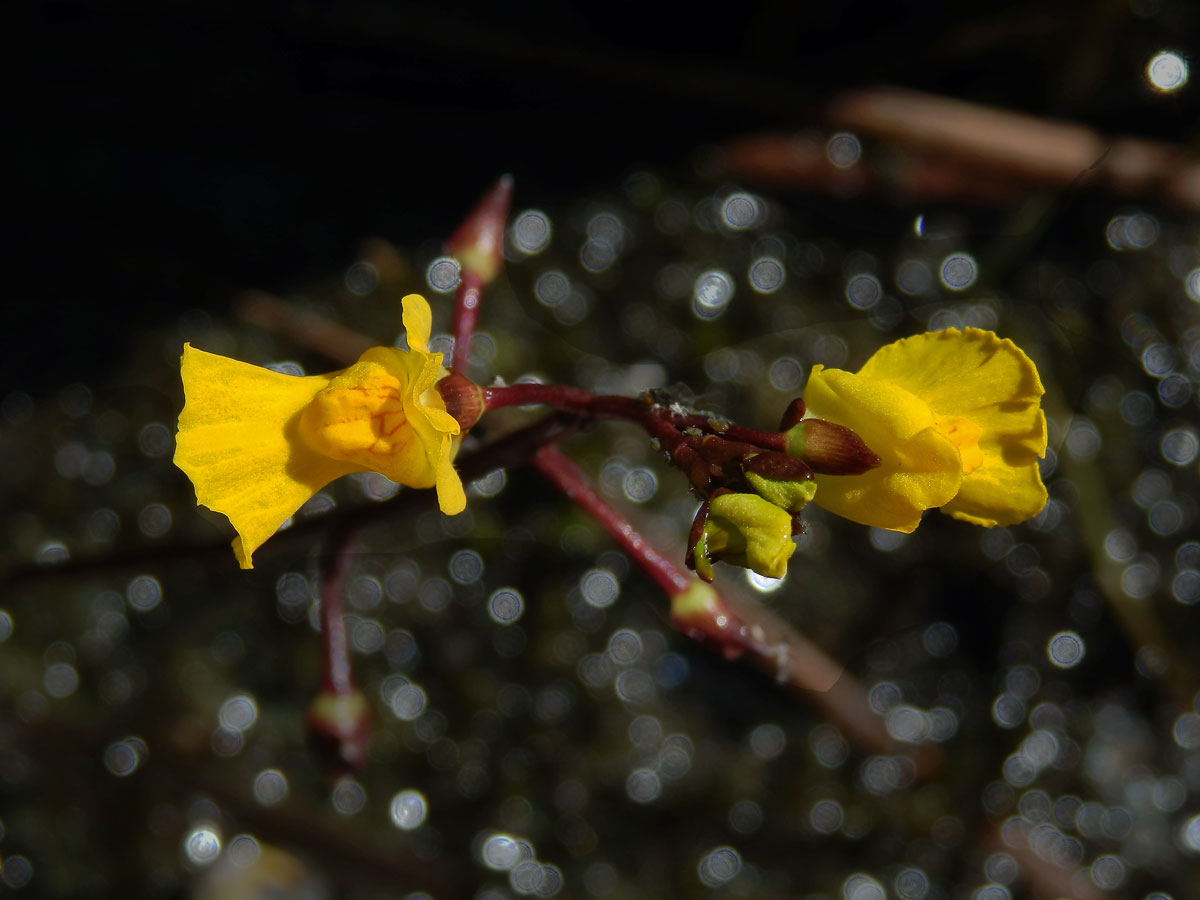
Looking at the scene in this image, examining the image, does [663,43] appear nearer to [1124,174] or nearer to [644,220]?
[644,220]

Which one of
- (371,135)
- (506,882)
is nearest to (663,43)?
(371,135)

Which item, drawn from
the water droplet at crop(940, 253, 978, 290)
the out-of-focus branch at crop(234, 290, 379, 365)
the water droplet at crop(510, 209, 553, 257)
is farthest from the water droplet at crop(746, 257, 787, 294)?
the out-of-focus branch at crop(234, 290, 379, 365)

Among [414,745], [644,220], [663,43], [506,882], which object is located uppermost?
[663,43]

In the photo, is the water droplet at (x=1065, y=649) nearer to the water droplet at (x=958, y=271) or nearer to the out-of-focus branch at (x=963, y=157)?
the water droplet at (x=958, y=271)

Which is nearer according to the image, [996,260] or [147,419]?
[147,419]

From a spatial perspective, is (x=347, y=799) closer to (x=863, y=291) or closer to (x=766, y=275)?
(x=766, y=275)

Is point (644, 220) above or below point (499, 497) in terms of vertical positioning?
above
